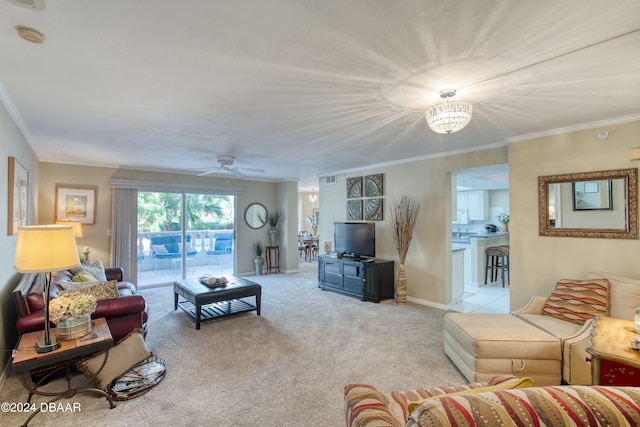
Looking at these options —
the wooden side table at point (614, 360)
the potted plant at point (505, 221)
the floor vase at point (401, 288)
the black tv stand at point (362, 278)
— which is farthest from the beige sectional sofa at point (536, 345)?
the potted plant at point (505, 221)

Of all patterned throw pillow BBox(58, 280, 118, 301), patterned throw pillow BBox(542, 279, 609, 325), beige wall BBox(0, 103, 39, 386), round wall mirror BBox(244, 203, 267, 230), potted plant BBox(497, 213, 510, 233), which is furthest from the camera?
round wall mirror BBox(244, 203, 267, 230)

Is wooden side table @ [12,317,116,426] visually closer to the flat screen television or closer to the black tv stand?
the black tv stand

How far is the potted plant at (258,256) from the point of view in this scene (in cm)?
724

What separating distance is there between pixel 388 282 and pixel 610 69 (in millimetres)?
3913

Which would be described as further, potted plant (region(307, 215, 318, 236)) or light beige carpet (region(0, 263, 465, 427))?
potted plant (region(307, 215, 318, 236))

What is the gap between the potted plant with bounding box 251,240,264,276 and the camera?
724cm

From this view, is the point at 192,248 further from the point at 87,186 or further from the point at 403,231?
the point at 403,231

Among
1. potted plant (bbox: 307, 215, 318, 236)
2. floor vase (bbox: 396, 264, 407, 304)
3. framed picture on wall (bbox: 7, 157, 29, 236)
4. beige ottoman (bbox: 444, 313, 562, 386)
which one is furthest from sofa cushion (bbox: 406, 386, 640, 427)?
potted plant (bbox: 307, 215, 318, 236)

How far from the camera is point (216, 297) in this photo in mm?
3945

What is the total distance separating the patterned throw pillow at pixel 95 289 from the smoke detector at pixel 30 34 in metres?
2.20

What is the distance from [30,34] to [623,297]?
4.64m

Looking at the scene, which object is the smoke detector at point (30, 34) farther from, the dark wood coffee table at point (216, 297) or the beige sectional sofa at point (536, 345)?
the beige sectional sofa at point (536, 345)

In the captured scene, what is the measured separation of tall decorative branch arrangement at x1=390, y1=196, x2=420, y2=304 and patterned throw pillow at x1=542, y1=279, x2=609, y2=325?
2.16 m

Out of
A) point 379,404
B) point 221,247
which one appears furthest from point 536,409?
point 221,247
